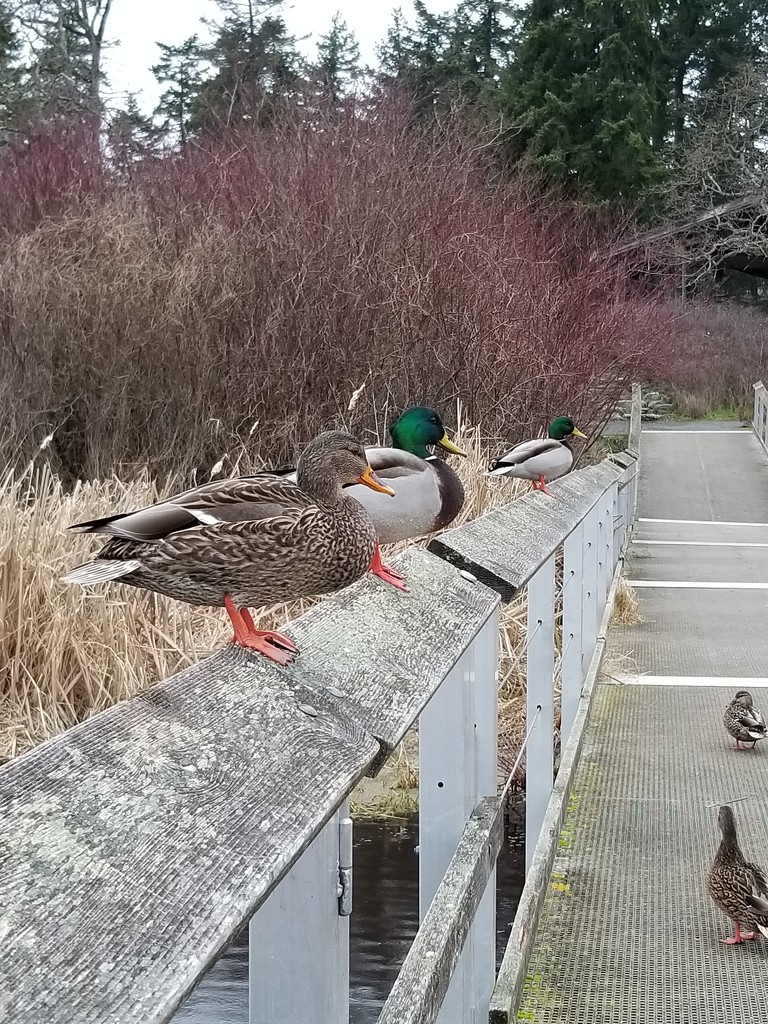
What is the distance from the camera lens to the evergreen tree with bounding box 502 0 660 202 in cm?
3559

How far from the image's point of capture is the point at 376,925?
204 inches

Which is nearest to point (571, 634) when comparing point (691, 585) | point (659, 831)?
point (659, 831)

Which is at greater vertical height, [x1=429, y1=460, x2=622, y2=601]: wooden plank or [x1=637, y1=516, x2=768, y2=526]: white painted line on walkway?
[x1=429, y1=460, x2=622, y2=601]: wooden plank

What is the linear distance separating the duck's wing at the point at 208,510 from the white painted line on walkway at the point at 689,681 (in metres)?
4.63

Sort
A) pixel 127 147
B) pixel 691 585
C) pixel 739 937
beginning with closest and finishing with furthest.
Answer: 1. pixel 739 937
2. pixel 691 585
3. pixel 127 147

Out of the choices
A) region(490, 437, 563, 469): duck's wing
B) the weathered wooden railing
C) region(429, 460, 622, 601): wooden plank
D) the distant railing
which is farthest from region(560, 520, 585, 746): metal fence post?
the distant railing

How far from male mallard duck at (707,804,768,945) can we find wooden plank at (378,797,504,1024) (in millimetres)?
1513

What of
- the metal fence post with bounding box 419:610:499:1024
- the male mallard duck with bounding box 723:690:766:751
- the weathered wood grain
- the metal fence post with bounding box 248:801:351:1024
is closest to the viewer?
the metal fence post with bounding box 248:801:351:1024

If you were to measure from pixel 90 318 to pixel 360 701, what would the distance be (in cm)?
907

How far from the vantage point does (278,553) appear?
2.23m

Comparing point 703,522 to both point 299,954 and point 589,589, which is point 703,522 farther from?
point 299,954

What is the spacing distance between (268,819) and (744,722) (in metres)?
4.69

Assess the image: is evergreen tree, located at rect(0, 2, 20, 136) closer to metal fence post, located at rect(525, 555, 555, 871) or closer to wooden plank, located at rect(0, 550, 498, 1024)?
metal fence post, located at rect(525, 555, 555, 871)

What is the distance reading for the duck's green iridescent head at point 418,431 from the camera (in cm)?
645
